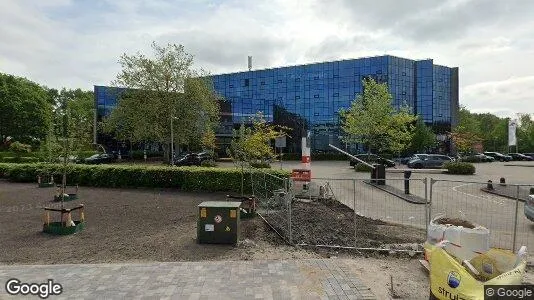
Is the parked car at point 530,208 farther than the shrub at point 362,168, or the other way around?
the shrub at point 362,168

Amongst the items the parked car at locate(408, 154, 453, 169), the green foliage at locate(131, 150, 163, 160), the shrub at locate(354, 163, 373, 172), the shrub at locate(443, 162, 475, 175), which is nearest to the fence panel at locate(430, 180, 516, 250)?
the shrub at locate(443, 162, 475, 175)

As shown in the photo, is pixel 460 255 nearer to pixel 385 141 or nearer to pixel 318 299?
pixel 318 299

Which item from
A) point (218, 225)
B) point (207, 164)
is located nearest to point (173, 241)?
point (218, 225)

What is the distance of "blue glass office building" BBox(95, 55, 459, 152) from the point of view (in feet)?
218

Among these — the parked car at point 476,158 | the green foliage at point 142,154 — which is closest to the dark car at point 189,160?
the green foliage at point 142,154

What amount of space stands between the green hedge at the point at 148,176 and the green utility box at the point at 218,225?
8.02 meters

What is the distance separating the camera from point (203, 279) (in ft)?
22.7

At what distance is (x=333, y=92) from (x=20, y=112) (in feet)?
153

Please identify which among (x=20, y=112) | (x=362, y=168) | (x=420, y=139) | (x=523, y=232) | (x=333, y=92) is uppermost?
(x=333, y=92)

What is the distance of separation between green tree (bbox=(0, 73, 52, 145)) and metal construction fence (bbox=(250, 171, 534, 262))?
45.5m

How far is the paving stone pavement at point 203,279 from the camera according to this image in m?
6.25

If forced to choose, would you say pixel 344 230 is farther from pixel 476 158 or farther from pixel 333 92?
pixel 333 92

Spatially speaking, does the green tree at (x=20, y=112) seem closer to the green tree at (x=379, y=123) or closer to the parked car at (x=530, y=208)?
the green tree at (x=379, y=123)

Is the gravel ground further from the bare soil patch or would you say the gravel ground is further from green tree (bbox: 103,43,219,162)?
green tree (bbox: 103,43,219,162)
